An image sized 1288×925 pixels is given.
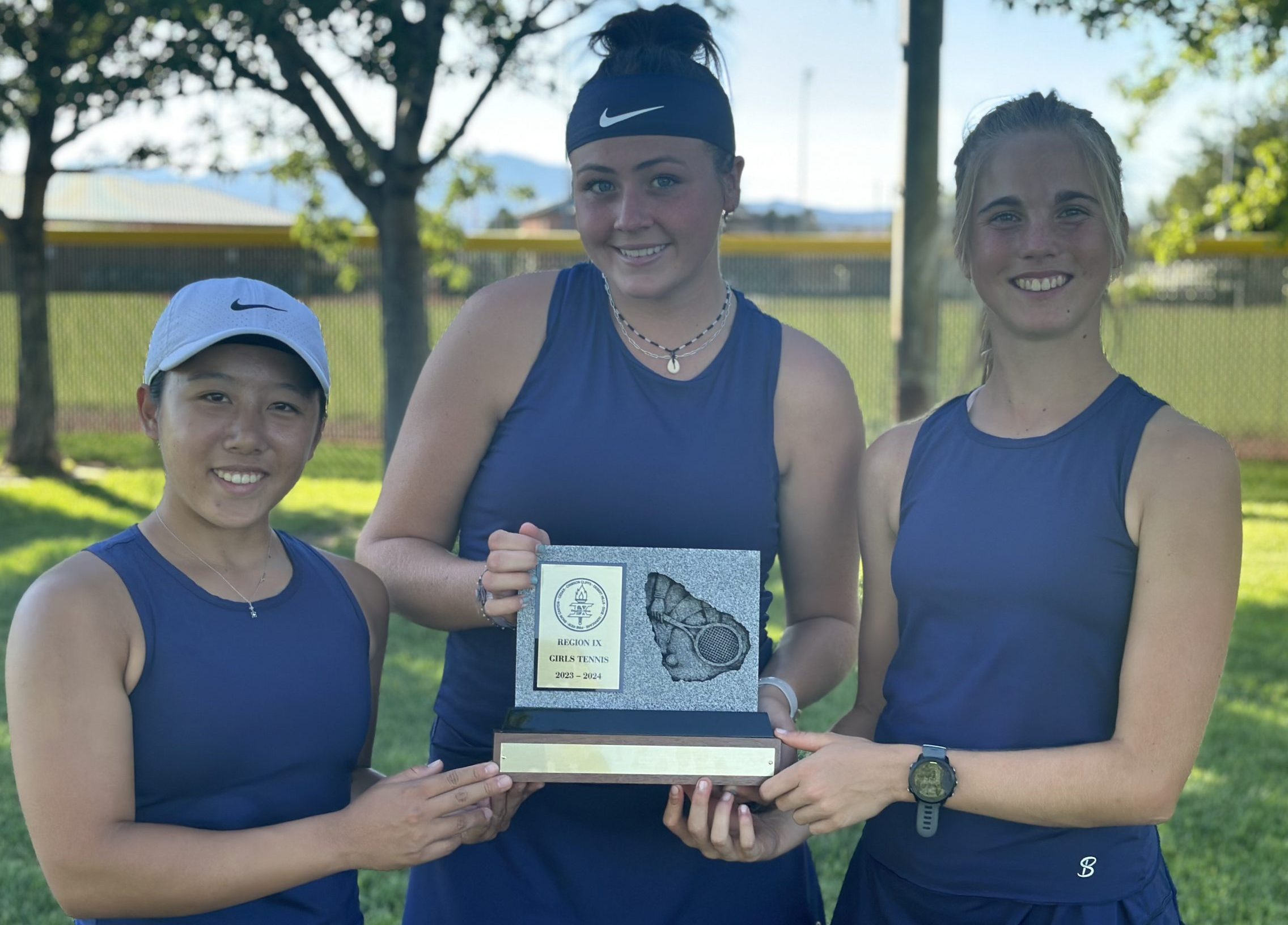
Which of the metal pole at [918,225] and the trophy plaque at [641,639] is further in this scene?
the metal pole at [918,225]

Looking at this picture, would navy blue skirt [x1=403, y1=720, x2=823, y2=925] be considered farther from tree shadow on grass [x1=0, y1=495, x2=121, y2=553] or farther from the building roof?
the building roof

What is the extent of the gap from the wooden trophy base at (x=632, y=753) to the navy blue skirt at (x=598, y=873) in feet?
1.30

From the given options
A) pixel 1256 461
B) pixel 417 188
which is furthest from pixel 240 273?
pixel 1256 461

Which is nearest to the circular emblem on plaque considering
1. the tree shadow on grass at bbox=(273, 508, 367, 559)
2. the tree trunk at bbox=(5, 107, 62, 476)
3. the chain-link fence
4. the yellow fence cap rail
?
the tree shadow on grass at bbox=(273, 508, 367, 559)

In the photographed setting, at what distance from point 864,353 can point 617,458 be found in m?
12.8

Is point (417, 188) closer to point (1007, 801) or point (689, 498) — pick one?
point (689, 498)

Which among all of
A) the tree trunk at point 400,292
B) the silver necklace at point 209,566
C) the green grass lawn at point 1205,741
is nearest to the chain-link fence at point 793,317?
the green grass lawn at point 1205,741

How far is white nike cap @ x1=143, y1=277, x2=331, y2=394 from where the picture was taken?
2.18 metres

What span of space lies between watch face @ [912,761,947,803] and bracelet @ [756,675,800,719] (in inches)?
16.7

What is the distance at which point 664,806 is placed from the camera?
8.45ft

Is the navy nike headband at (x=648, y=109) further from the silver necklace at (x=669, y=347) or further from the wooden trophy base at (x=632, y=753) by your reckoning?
the wooden trophy base at (x=632, y=753)

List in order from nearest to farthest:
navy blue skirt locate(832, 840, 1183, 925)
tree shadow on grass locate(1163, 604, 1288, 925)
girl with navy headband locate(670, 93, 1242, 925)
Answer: girl with navy headband locate(670, 93, 1242, 925) < navy blue skirt locate(832, 840, 1183, 925) < tree shadow on grass locate(1163, 604, 1288, 925)

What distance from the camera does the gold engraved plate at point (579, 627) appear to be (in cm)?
229

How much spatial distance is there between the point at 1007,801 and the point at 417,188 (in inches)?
325
